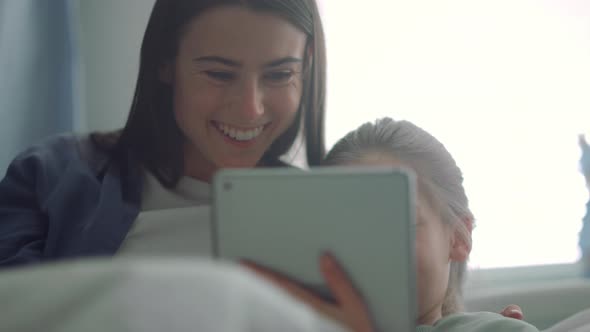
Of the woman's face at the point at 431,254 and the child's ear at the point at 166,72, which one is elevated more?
the child's ear at the point at 166,72

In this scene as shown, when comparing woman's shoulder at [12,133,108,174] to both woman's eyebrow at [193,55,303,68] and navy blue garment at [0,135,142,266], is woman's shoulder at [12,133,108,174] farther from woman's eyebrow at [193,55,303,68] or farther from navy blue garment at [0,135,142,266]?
woman's eyebrow at [193,55,303,68]

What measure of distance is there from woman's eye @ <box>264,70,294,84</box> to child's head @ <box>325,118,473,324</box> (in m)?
0.13

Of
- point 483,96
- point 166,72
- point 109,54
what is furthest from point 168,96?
point 483,96

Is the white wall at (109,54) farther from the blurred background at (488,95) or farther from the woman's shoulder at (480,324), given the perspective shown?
the woman's shoulder at (480,324)

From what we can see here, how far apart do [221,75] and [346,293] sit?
0.40 m

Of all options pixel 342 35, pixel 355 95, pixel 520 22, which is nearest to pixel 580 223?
pixel 520 22

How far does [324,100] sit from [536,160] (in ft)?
1.96

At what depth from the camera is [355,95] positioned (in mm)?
1172

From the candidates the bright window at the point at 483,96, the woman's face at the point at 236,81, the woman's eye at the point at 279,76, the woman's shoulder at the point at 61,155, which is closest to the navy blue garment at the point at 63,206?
the woman's shoulder at the point at 61,155

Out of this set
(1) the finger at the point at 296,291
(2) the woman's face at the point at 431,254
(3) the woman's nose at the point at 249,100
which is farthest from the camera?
(3) the woman's nose at the point at 249,100

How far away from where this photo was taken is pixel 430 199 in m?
0.68

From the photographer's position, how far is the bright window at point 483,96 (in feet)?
3.83

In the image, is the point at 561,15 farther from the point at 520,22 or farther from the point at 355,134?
the point at 355,134

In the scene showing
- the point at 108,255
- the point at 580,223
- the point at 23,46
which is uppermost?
the point at 23,46
